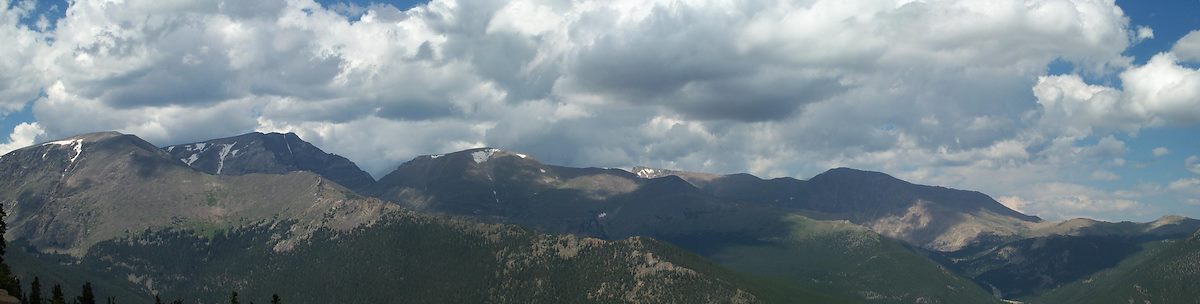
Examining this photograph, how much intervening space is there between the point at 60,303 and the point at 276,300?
173 feet

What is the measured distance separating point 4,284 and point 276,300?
5147 cm

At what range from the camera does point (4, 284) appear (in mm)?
184375

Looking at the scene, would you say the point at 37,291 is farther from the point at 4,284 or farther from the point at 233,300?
the point at 233,300

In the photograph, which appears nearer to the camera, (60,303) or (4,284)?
(4,284)

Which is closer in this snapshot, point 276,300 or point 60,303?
point 276,300

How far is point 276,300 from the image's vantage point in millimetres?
181500

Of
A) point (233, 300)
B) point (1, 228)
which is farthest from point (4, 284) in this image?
point (233, 300)

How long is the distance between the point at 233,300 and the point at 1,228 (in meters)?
41.8

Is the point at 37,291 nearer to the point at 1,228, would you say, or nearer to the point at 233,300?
the point at 1,228

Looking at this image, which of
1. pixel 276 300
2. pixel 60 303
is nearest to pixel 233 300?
pixel 276 300

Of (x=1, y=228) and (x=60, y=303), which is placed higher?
(x=1, y=228)

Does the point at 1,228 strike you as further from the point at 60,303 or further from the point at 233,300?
the point at 233,300

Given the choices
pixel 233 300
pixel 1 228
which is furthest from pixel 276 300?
pixel 1 228

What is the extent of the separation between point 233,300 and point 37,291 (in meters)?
41.4
